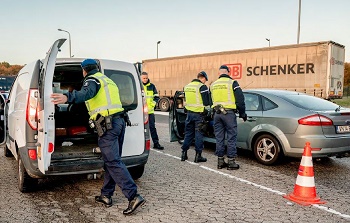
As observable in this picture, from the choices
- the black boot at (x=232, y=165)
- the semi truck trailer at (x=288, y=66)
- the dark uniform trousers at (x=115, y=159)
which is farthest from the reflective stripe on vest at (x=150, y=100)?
the semi truck trailer at (x=288, y=66)

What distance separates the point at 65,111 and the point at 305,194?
Result: 4.54 meters

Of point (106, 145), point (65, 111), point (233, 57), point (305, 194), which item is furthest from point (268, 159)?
Result: point (233, 57)

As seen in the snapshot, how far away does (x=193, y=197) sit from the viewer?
14.6ft

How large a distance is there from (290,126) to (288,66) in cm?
1326

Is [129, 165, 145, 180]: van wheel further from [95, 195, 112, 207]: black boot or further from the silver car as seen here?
the silver car

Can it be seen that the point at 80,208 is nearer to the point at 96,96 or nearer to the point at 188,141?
the point at 96,96

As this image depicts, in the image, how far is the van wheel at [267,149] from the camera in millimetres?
6126

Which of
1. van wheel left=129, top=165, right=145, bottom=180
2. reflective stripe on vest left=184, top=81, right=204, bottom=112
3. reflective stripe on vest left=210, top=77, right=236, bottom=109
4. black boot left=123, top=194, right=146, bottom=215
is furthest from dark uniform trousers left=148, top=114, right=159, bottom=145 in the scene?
black boot left=123, top=194, right=146, bottom=215

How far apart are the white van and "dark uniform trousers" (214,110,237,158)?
1.68m

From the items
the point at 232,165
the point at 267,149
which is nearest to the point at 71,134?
the point at 232,165

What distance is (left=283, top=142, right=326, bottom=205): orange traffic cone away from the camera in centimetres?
431

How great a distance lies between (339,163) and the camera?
6.63m

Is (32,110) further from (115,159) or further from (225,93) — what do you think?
(225,93)

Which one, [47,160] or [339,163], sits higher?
[47,160]
